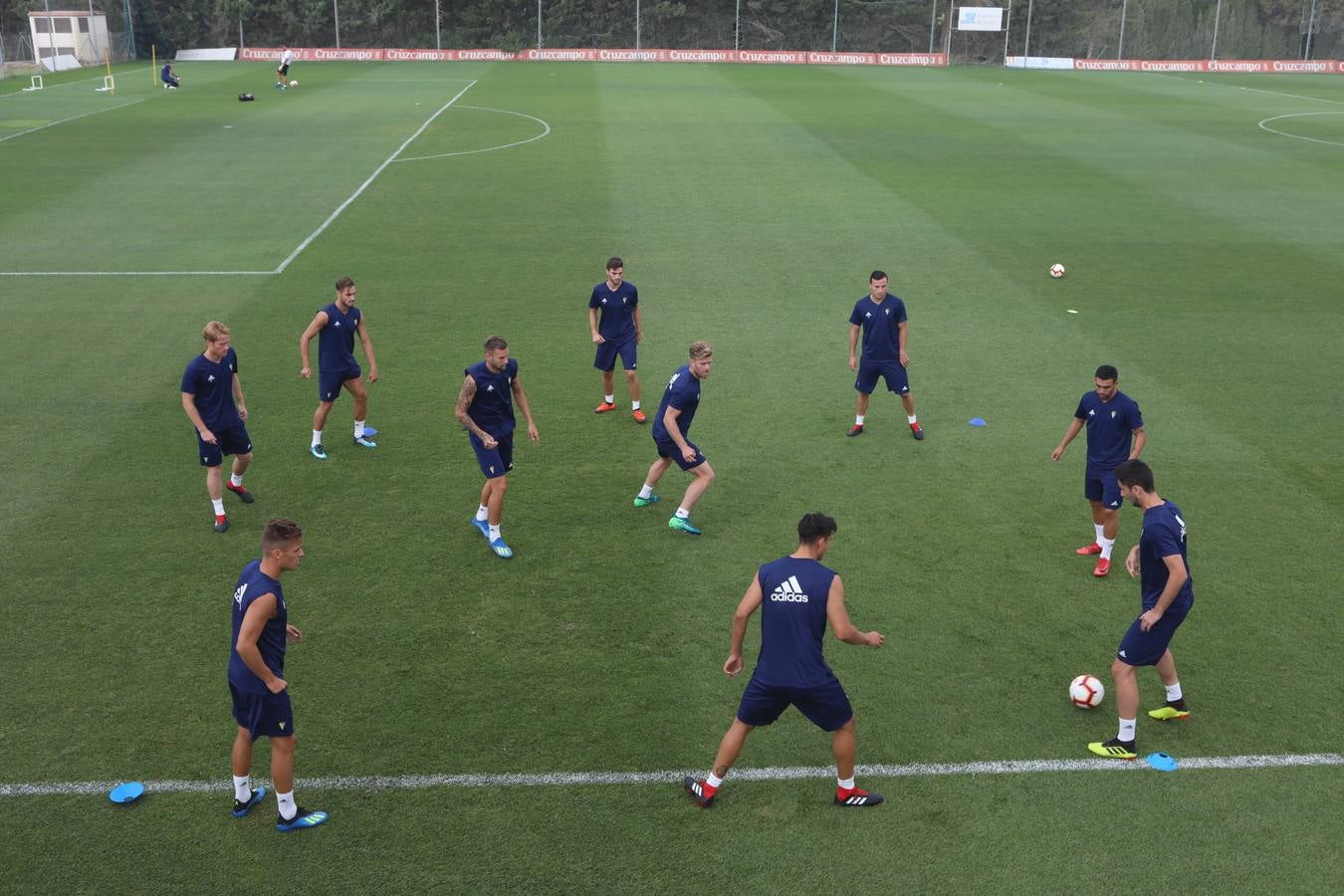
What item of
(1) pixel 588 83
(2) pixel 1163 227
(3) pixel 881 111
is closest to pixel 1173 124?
(3) pixel 881 111

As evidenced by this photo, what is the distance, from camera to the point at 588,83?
2009 inches

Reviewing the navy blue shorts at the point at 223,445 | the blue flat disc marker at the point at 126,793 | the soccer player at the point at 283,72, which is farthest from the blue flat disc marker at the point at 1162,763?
the soccer player at the point at 283,72

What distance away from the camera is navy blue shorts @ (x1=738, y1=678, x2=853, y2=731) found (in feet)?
23.8

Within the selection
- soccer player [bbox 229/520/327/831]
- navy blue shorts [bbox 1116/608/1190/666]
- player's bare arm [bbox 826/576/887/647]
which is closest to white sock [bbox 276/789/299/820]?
soccer player [bbox 229/520/327/831]

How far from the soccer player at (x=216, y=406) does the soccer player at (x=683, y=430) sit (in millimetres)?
4157

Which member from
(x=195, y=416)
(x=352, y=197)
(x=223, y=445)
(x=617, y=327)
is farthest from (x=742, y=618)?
(x=352, y=197)

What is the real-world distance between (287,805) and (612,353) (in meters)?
8.40

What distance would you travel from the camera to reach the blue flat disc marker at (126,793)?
7.57 meters

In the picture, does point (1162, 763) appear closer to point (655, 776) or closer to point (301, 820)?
point (655, 776)

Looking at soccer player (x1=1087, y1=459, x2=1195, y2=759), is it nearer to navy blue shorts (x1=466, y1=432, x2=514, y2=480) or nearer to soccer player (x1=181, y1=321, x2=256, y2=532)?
navy blue shorts (x1=466, y1=432, x2=514, y2=480)

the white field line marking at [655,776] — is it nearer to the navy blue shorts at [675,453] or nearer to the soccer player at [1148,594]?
the soccer player at [1148,594]

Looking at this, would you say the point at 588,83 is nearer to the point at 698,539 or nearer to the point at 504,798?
the point at 698,539

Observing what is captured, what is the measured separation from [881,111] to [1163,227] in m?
19.2

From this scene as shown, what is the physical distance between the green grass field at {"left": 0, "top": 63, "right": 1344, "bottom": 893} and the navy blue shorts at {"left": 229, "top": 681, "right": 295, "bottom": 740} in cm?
69
